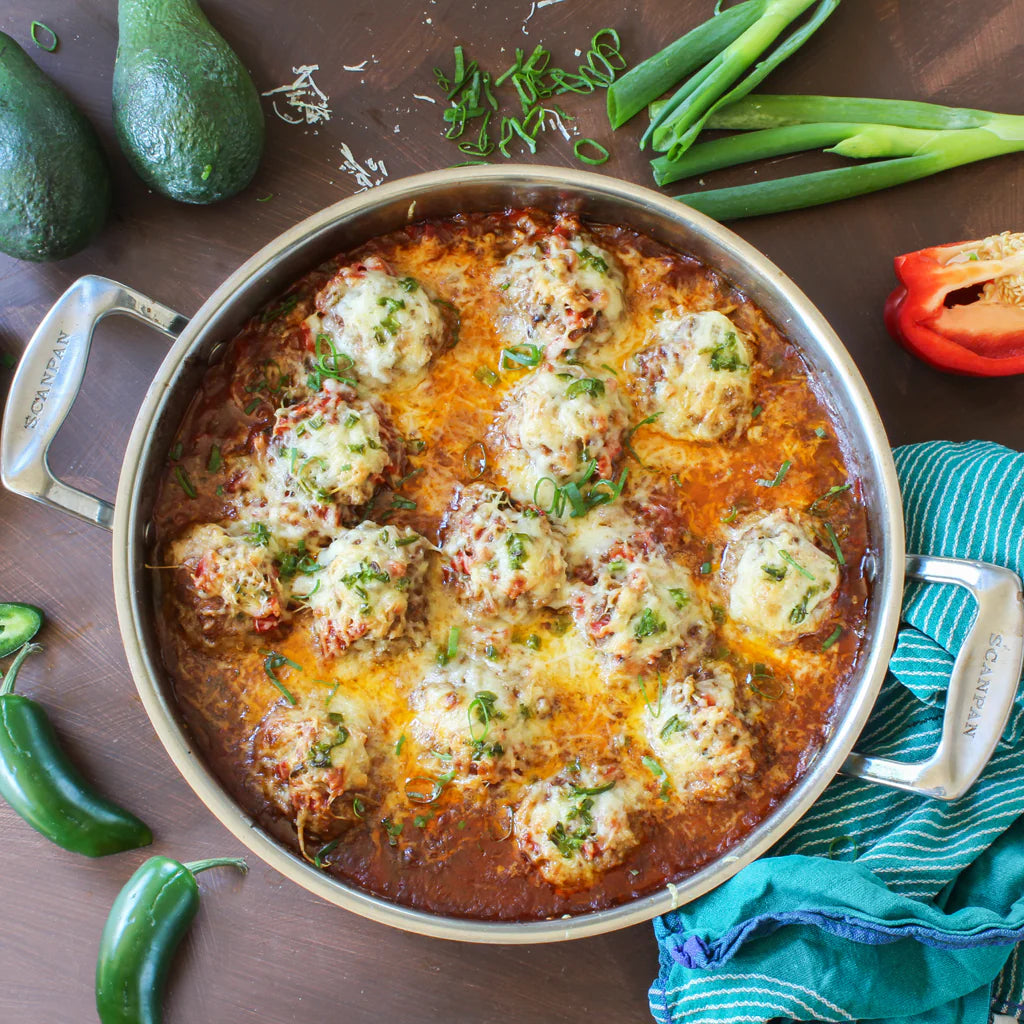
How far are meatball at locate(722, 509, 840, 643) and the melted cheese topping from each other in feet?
0.05

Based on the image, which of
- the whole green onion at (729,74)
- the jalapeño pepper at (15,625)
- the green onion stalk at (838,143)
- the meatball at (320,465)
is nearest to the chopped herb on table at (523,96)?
the whole green onion at (729,74)

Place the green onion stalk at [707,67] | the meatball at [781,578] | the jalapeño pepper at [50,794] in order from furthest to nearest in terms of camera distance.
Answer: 1. the green onion stalk at [707,67]
2. the jalapeño pepper at [50,794]
3. the meatball at [781,578]

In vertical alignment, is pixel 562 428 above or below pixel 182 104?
below

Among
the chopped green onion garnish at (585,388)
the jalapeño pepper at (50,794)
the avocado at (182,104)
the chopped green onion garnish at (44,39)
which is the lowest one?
the jalapeño pepper at (50,794)

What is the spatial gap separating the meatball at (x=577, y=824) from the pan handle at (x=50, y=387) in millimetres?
1725

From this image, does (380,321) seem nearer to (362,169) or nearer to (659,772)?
(362,169)

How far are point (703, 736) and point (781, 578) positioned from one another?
0.55m

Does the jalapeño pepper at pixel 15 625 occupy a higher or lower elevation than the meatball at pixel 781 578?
lower

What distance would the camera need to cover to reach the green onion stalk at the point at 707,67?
3.29 meters

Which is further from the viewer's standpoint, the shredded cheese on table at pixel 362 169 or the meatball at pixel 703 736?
the shredded cheese on table at pixel 362 169

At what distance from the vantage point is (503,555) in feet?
9.47

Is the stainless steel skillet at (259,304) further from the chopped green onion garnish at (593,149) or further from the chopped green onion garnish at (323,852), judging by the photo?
the chopped green onion garnish at (593,149)

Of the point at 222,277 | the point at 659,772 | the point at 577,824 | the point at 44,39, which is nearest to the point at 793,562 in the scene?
the point at 659,772

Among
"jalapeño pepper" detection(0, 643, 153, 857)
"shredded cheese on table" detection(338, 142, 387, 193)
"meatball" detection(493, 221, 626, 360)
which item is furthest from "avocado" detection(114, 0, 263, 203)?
"jalapeño pepper" detection(0, 643, 153, 857)
